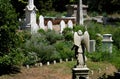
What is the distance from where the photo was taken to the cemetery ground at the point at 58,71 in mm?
29781

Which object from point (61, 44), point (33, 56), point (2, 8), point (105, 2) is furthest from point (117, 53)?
point (105, 2)

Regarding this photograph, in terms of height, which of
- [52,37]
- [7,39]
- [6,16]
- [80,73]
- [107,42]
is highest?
[6,16]

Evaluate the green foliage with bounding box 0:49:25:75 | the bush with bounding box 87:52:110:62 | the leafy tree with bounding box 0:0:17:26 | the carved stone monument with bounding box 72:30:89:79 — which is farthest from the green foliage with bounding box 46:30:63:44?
the carved stone monument with bounding box 72:30:89:79

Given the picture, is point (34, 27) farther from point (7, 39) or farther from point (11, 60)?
point (11, 60)

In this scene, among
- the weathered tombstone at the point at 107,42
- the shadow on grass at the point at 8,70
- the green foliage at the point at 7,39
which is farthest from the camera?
the weathered tombstone at the point at 107,42

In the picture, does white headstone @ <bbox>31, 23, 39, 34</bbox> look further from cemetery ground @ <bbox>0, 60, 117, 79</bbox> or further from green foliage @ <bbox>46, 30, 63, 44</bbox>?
cemetery ground @ <bbox>0, 60, 117, 79</bbox>

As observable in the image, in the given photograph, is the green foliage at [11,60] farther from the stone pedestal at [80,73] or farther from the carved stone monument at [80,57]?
the stone pedestal at [80,73]

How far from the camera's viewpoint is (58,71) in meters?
30.7

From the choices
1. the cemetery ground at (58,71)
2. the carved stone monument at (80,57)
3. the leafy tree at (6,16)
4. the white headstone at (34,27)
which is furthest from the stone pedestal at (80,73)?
the white headstone at (34,27)

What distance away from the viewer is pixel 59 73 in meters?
30.4

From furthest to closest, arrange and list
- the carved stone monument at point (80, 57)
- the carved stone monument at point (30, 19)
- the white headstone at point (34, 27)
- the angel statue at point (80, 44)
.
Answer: the carved stone monument at point (30, 19) → the white headstone at point (34, 27) → the carved stone monument at point (80, 57) → the angel statue at point (80, 44)

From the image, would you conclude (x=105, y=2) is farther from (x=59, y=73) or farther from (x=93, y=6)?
(x=59, y=73)

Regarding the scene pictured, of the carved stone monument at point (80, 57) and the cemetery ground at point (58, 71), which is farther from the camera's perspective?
the cemetery ground at point (58, 71)

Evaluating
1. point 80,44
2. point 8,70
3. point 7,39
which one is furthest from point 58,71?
point 80,44
